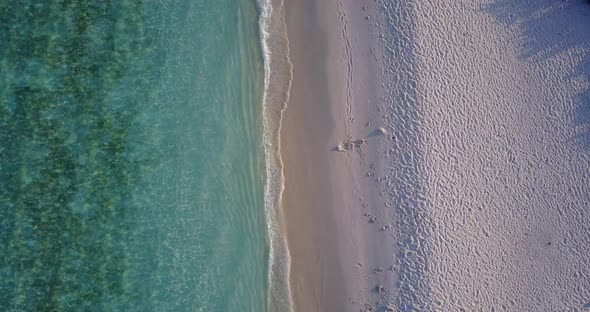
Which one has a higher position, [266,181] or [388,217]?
[266,181]

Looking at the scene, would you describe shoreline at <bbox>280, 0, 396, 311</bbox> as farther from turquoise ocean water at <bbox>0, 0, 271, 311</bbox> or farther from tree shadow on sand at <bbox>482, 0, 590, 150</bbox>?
tree shadow on sand at <bbox>482, 0, 590, 150</bbox>

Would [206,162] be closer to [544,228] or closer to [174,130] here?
[174,130]

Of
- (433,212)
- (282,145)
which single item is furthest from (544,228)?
(282,145)

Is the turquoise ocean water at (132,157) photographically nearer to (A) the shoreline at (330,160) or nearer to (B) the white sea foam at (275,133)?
(B) the white sea foam at (275,133)

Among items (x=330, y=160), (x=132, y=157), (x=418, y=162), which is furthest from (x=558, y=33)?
(x=132, y=157)

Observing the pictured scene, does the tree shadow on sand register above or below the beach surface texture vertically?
above

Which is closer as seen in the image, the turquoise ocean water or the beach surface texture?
the turquoise ocean water

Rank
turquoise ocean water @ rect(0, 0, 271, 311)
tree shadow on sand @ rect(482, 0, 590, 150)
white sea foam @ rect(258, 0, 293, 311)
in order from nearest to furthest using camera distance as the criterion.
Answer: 1. turquoise ocean water @ rect(0, 0, 271, 311)
2. white sea foam @ rect(258, 0, 293, 311)
3. tree shadow on sand @ rect(482, 0, 590, 150)

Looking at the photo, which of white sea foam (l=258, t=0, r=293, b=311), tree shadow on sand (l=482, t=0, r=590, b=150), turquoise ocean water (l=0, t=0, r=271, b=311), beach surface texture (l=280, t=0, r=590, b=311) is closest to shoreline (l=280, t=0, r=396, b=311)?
beach surface texture (l=280, t=0, r=590, b=311)
